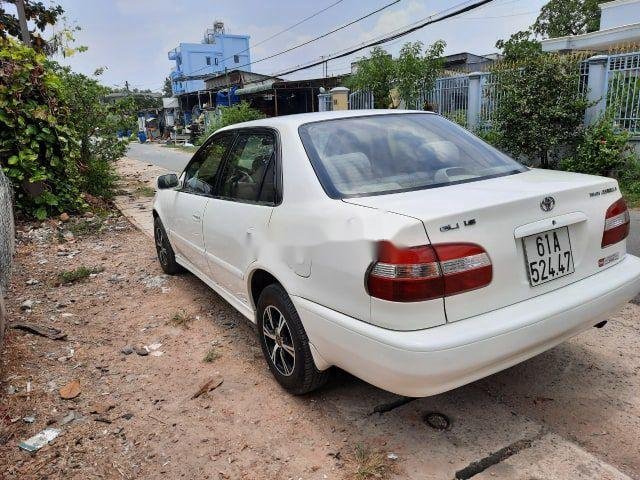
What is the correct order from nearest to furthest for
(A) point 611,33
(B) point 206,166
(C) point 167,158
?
1. (B) point 206,166
2. (A) point 611,33
3. (C) point 167,158

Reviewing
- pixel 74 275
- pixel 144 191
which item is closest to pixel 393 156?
pixel 74 275

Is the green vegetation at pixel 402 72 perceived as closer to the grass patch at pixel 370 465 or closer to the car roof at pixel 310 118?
the car roof at pixel 310 118

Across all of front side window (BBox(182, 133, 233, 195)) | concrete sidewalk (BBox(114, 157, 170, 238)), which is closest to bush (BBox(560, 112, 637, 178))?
front side window (BBox(182, 133, 233, 195))

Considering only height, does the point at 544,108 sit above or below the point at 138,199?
above

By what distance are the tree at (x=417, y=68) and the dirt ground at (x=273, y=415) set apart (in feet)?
34.2

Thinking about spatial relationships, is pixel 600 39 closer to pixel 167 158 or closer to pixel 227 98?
pixel 167 158

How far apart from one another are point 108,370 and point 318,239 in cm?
199

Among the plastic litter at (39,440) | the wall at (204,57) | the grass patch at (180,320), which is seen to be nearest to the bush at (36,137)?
the grass patch at (180,320)

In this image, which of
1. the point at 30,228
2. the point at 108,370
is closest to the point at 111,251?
the point at 30,228

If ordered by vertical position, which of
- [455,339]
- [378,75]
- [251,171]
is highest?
[378,75]

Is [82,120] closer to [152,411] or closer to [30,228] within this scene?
[30,228]

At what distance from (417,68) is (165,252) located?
10.00 metres

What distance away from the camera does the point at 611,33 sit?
16906mm

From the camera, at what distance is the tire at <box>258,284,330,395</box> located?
8.71 ft
